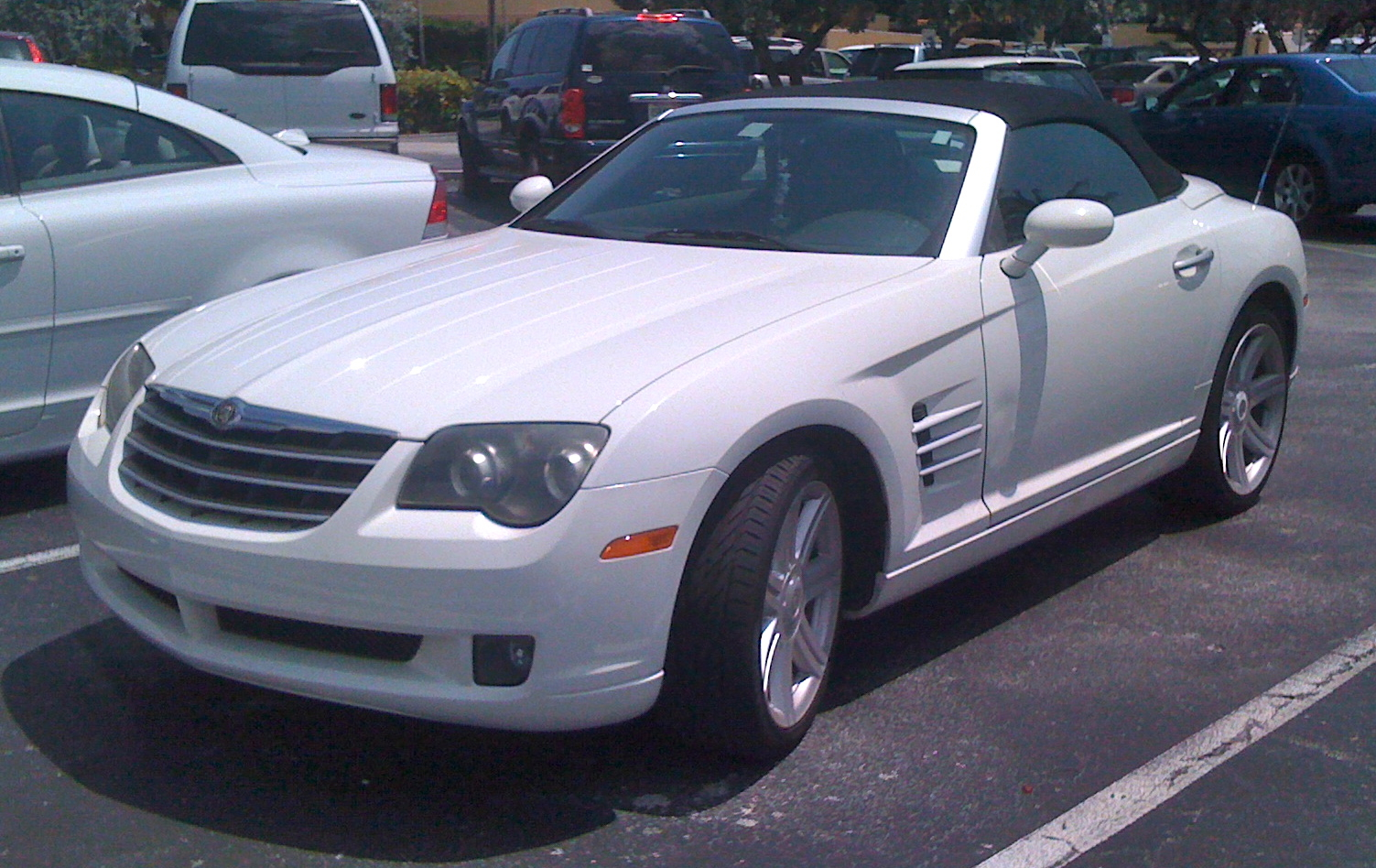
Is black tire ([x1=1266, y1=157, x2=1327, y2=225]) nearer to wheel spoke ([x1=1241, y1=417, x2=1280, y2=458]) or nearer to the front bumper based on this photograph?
wheel spoke ([x1=1241, y1=417, x2=1280, y2=458])

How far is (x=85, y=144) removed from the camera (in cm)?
576

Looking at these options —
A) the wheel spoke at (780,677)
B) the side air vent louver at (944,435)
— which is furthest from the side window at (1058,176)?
the wheel spoke at (780,677)

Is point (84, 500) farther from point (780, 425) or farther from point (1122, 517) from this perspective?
point (1122, 517)

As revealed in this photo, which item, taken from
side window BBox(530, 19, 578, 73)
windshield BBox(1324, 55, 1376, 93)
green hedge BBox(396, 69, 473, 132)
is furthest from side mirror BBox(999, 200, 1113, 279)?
green hedge BBox(396, 69, 473, 132)

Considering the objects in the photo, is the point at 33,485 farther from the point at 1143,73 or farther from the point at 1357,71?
the point at 1143,73

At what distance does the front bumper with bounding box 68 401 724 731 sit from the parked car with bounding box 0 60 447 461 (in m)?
2.26

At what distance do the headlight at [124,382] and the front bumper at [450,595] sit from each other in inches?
26.1

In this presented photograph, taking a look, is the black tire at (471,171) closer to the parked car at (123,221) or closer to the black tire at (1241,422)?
the parked car at (123,221)

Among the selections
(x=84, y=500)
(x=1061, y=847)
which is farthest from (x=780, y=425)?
(x=84, y=500)

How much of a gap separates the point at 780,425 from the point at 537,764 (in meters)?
0.97

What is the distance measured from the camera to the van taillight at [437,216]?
6.56 metres

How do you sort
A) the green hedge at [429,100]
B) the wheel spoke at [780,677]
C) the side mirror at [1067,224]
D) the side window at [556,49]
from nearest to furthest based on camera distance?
the wheel spoke at [780,677] → the side mirror at [1067,224] → the side window at [556,49] → the green hedge at [429,100]

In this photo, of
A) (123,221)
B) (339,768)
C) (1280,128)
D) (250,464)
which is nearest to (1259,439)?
(339,768)

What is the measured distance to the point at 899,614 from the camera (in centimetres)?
476
